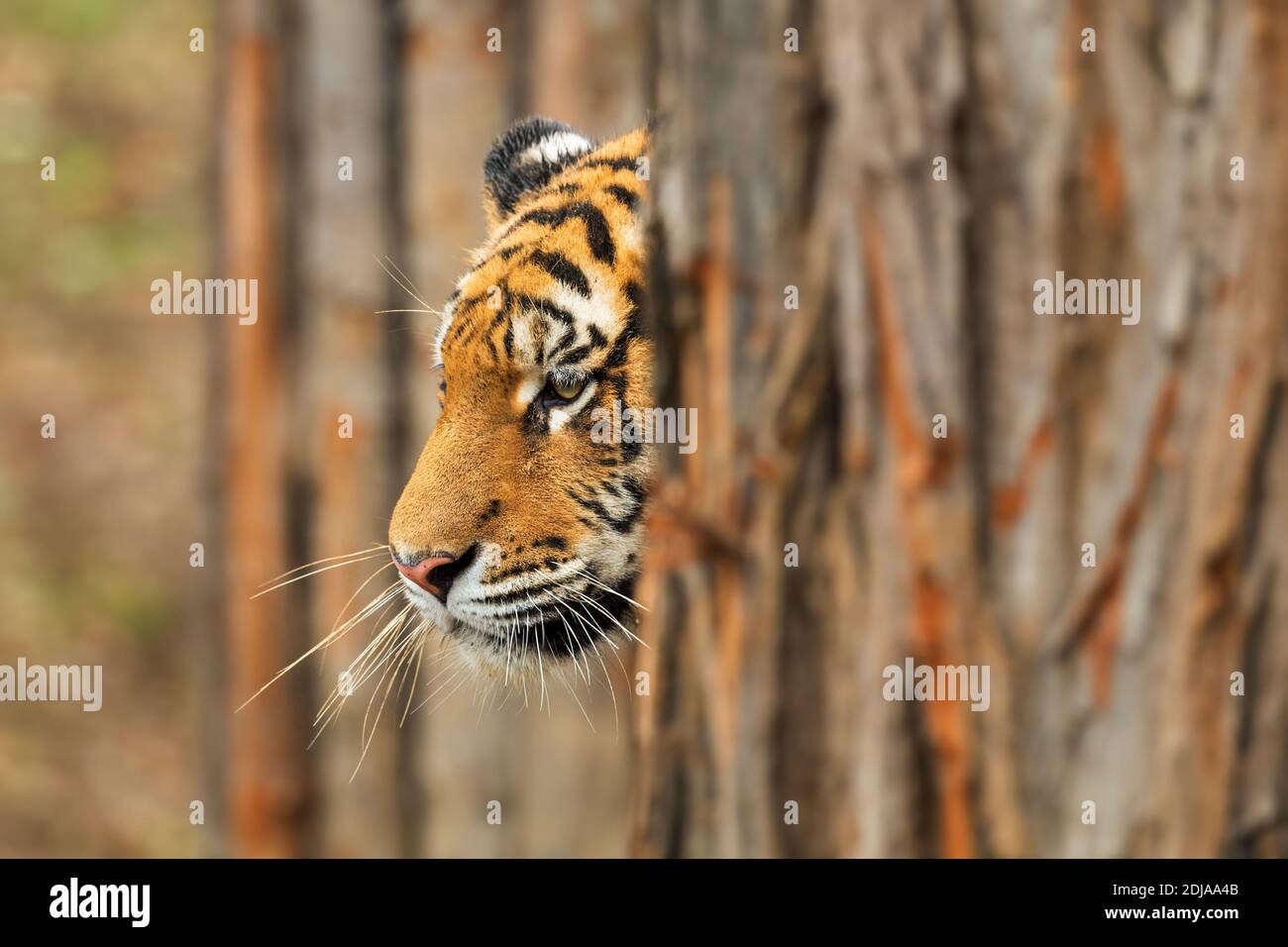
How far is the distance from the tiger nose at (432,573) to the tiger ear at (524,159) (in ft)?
2.42

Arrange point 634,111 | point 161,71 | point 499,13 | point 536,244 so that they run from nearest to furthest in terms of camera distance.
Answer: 1. point 536,244
2. point 634,111
3. point 499,13
4. point 161,71

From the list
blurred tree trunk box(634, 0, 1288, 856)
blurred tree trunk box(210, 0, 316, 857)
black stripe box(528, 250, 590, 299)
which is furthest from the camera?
blurred tree trunk box(210, 0, 316, 857)

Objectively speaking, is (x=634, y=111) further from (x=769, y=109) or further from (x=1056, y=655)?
(x=1056, y=655)

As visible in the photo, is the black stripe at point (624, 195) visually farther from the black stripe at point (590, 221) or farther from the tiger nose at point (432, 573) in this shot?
the tiger nose at point (432, 573)

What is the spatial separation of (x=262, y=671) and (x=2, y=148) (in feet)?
12.1

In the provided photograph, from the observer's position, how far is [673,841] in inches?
64.0

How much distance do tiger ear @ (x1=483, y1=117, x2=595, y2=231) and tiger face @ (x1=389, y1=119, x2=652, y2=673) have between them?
239mm

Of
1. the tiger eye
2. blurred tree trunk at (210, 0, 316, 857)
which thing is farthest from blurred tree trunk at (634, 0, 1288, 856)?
blurred tree trunk at (210, 0, 316, 857)

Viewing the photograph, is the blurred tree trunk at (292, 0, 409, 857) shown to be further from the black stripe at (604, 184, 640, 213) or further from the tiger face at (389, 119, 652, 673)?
the tiger face at (389, 119, 652, 673)

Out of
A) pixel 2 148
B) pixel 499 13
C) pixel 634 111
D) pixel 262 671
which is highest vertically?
pixel 2 148

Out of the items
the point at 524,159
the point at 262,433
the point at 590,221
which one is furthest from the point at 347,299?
the point at 590,221

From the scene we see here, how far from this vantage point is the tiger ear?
2145mm

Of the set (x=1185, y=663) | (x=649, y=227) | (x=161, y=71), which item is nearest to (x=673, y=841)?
(x=1185, y=663)

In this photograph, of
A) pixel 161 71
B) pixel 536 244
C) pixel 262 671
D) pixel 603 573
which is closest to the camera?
pixel 603 573
